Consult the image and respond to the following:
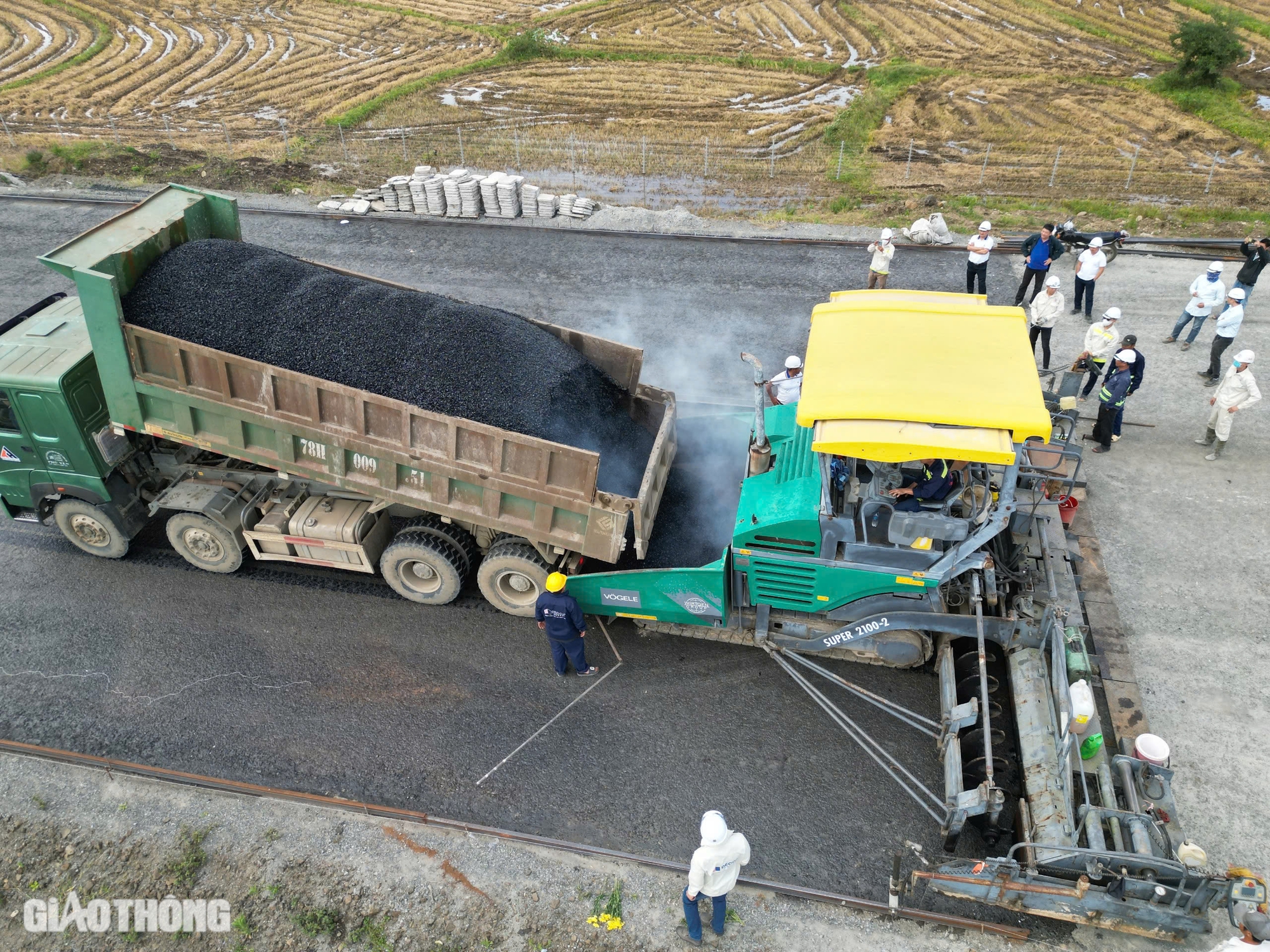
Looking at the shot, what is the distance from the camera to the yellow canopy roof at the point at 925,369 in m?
6.22

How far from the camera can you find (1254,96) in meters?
25.1

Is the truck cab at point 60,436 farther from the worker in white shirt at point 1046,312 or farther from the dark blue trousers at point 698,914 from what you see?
the worker in white shirt at point 1046,312

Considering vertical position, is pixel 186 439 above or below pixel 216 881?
above

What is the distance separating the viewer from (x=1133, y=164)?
64.2ft

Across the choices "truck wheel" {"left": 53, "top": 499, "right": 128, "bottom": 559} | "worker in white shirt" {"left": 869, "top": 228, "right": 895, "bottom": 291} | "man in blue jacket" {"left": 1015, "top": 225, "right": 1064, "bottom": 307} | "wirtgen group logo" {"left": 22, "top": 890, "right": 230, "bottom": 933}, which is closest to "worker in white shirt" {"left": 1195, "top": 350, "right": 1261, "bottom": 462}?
"man in blue jacket" {"left": 1015, "top": 225, "right": 1064, "bottom": 307}

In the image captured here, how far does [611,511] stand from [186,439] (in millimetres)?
4340

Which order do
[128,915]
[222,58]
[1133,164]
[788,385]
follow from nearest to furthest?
[128,915] → [788,385] → [1133,164] → [222,58]

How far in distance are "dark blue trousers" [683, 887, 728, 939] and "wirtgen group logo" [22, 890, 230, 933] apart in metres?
3.39

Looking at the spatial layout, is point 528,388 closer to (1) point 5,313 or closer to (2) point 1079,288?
(2) point 1079,288

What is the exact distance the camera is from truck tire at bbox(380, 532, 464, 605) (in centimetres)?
831

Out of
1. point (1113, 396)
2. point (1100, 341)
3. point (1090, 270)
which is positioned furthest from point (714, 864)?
point (1090, 270)

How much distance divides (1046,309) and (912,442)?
281 inches

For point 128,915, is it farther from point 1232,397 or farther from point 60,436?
point 1232,397

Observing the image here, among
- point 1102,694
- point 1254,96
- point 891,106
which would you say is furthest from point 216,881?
point 1254,96
